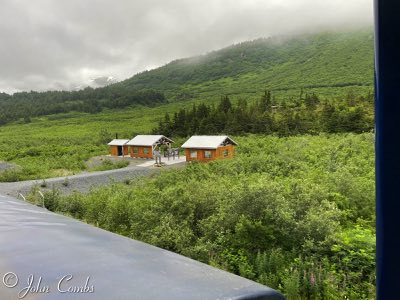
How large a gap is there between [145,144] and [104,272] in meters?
28.4

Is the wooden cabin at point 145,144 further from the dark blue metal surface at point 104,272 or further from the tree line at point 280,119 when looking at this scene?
the dark blue metal surface at point 104,272

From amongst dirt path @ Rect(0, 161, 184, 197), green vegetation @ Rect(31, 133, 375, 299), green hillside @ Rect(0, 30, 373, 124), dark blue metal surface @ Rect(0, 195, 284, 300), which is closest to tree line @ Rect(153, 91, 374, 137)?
dirt path @ Rect(0, 161, 184, 197)

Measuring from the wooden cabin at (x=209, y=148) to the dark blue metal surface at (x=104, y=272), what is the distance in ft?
75.5

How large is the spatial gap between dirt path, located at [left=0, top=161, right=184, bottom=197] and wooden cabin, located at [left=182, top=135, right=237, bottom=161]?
12.1 ft

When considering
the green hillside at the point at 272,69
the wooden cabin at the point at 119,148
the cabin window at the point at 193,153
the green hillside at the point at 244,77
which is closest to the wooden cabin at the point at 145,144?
the wooden cabin at the point at 119,148

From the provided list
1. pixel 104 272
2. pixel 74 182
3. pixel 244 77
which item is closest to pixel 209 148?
pixel 74 182

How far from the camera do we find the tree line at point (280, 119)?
3403 cm

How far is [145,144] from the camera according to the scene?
29609mm

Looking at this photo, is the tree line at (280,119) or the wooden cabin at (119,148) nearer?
the wooden cabin at (119,148)

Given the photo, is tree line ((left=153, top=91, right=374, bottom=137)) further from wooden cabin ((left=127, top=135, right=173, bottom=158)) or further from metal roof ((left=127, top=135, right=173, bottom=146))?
metal roof ((left=127, top=135, right=173, bottom=146))
